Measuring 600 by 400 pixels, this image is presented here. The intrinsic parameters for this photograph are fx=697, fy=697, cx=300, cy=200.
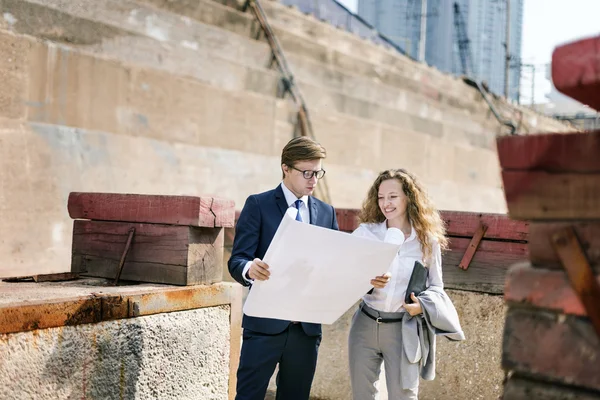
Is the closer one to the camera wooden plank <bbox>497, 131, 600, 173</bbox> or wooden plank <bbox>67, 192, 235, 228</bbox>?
wooden plank <bbox>497, 131, 600, 173</bbox>

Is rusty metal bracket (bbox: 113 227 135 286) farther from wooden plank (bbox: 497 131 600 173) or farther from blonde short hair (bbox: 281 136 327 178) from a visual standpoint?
wooden plank (bbox: 497 131 600 173)

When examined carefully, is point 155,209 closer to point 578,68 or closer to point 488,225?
point 488,225

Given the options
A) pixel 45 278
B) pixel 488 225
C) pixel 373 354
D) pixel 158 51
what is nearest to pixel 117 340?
pixel 45 278

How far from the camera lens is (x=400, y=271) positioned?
130 inches

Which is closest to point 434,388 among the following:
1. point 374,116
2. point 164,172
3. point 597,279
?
point 597,279

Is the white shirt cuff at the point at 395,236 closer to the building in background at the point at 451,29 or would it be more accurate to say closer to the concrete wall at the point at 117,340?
the concrete wall at the point at 117,340

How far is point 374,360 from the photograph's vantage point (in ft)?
10.9

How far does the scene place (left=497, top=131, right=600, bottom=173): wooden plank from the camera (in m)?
1.66

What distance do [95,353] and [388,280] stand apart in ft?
4.75

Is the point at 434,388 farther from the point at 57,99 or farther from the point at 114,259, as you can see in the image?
the point at 57,99

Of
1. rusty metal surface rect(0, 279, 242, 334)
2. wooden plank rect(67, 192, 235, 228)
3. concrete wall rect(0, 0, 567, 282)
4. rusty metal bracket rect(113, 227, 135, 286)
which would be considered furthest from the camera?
concrete wall rect(0, 0, 567, 282)

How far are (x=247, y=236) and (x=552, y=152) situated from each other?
1820mm

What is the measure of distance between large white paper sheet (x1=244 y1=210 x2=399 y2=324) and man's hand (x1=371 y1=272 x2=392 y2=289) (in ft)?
0.13

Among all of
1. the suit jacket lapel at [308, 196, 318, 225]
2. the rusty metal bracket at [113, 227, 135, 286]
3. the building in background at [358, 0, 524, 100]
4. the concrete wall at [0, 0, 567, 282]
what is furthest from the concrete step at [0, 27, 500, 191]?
the building in background at [358, 0, 524, 100]
